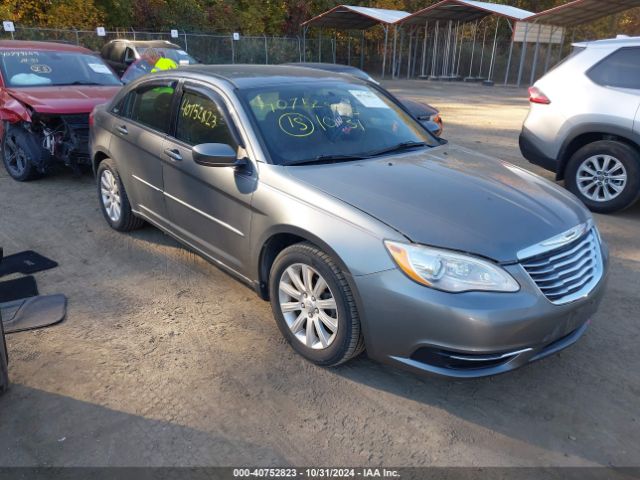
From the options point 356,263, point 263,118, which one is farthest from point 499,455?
point 263,118

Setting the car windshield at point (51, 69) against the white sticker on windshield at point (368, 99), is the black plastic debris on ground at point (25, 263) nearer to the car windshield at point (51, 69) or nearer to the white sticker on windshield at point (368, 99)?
the white sticker on windshield at point (368, 99)

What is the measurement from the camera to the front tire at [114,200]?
4.91 metres

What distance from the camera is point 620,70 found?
5.88 meters

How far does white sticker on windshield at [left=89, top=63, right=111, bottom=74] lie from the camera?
7.90 metres

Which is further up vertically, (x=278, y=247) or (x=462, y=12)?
(x=462, y=12)

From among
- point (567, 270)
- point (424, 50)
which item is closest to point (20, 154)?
point (567, 270)

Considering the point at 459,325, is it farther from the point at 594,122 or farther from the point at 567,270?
the point at 594,122

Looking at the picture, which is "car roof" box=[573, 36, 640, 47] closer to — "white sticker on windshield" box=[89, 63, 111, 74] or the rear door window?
the rear door window

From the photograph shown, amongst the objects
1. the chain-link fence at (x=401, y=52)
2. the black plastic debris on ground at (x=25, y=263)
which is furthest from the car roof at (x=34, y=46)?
the chain-link fence at (x=401, y=52)

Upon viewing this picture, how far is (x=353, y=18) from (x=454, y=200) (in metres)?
30.6

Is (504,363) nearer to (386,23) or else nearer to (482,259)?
(482,259)

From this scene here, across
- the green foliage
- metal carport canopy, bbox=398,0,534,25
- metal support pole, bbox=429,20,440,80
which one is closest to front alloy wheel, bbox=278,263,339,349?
the green foliage

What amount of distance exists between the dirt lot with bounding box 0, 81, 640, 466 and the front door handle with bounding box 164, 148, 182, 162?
1.01 m

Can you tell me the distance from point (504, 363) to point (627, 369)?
43.2 inches
